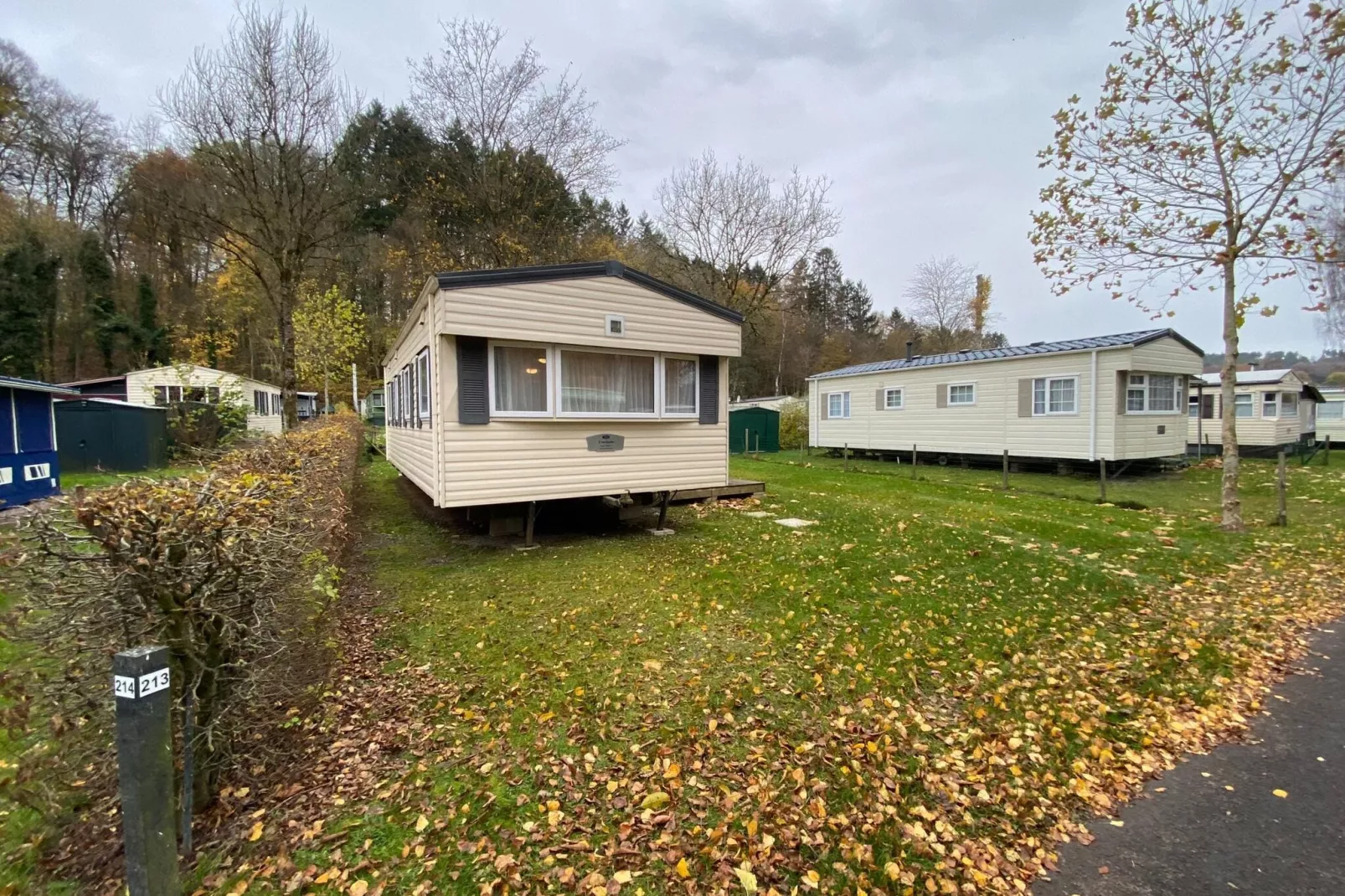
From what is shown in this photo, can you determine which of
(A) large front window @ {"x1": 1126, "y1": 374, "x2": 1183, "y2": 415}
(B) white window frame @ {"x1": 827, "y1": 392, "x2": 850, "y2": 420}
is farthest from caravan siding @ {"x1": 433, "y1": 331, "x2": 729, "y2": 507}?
(B) white window frame @ {"x1": 827, "y1": 392, "x2": 850, "y2": 420}

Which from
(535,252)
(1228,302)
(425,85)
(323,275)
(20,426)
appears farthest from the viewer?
(323,275)

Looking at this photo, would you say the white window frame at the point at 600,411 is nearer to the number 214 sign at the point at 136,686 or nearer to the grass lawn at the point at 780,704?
the grass lawn at the point at 780,704

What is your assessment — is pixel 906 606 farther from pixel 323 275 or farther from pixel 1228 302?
pixel 323 275

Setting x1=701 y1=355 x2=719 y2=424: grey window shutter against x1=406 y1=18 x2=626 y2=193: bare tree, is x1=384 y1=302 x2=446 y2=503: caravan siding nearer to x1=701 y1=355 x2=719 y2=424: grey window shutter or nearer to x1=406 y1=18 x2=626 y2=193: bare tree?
x1=701 y1=355 x2=719 y2=424: grey window shutter

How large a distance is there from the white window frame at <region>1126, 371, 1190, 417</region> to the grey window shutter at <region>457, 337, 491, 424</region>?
14356 mm

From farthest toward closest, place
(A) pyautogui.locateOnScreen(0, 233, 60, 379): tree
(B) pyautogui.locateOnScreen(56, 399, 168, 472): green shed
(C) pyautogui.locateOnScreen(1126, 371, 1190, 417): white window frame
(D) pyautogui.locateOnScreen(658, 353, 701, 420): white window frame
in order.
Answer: (A) pyautogui.locateOnScreen(0, 233, 60, 379): tree
(B) pyautogui.locateOnScreen(56, 399, 168, 472): green shed
(C) pyautogui.locateOnScreen(1126, 371, 1190, 417): white window frame
(D) pyautogui.locateOnScreen(658, 353, 701, 420): white window frame

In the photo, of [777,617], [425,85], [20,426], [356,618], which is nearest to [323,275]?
[425,85]

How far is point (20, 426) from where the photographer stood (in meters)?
9.45

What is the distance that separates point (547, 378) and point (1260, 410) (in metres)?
24.2

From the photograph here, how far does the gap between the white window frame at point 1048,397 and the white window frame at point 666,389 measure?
10.9 m

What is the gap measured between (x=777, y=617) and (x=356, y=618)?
3.58 metres

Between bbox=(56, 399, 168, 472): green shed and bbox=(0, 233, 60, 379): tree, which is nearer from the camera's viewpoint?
bbox=(56, 399, 168, 472): green shed

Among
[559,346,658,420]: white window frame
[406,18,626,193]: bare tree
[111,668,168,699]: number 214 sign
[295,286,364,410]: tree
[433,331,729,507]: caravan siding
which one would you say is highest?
[406,18,626,193]: bare tree

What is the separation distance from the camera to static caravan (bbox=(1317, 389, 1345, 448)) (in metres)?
23.0
